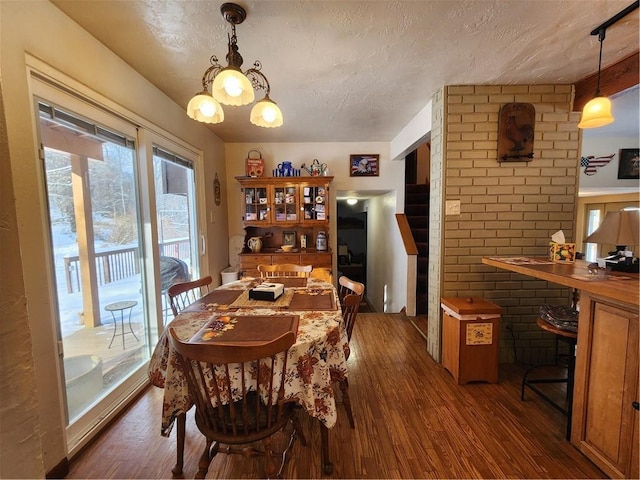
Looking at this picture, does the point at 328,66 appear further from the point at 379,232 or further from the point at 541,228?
the point at 379,232

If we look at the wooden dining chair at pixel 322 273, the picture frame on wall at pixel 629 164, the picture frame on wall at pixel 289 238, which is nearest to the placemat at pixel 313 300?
the wooden dining chair at pixel 322 273

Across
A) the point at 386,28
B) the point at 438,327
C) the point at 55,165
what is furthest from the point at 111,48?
the point at 438,327

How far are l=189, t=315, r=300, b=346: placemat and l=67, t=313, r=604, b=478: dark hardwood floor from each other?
2.54ft

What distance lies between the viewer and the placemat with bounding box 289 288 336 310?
1.64 metres

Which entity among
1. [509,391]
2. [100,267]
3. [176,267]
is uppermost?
[100,267]

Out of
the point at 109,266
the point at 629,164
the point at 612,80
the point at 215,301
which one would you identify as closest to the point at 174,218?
the point at 109,266

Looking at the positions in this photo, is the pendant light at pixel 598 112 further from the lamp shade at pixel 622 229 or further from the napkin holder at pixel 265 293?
the napkin holder at pixel 265 293

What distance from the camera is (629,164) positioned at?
3770 mm

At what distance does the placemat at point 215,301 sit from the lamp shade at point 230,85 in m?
1.19

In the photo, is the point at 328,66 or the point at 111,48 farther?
the point at 328,66

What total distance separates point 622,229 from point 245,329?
2024 mm

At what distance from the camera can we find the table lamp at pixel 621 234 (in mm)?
1381

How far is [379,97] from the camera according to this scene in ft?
8.21

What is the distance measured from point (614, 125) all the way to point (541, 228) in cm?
218
